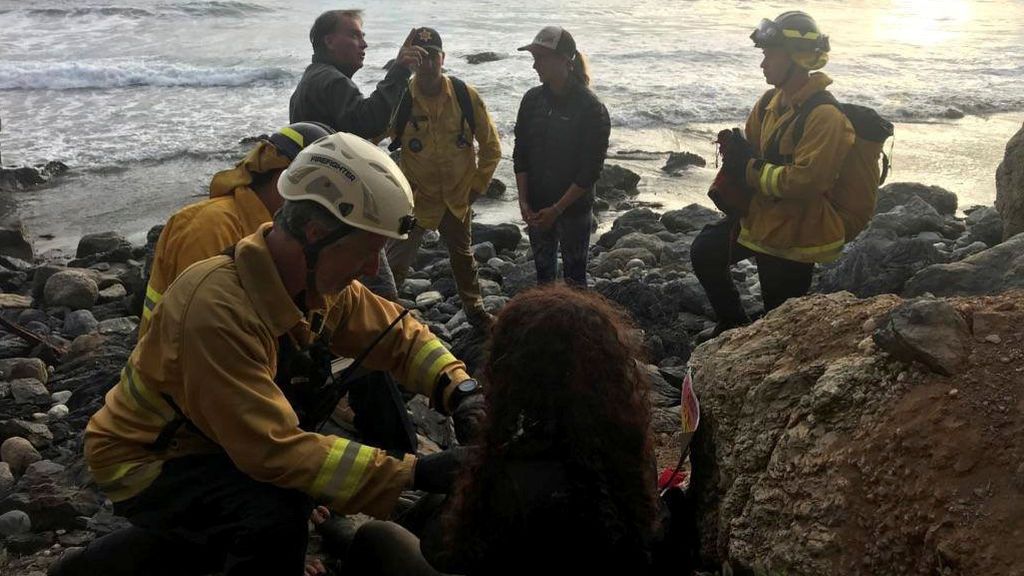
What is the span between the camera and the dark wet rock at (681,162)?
1353cm

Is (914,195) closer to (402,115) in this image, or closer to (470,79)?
(402,115)

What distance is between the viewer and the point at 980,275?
5734mm

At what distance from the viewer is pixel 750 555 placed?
279 centimetres

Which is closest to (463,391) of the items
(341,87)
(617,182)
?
(341,87)

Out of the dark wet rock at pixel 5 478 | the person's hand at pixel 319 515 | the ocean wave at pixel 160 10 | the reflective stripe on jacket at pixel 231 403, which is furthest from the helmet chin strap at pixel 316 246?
the ocean wave at pixel 160 10

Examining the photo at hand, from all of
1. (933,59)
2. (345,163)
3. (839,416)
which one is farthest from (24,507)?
(933,59)

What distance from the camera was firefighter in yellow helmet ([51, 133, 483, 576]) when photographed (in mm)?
2943

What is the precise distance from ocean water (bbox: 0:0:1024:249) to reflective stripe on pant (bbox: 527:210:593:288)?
426 centimetres

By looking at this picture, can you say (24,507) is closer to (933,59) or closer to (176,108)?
(176,108)

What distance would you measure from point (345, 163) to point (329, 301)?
0.53 meters

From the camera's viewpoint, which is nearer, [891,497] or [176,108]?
[891,497]

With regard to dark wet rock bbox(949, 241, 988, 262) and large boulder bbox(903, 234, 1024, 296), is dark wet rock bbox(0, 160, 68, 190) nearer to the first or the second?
dark wet rock bbox(949, 241, 988, 262)

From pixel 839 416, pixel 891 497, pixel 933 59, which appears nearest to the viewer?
pixel 891 497

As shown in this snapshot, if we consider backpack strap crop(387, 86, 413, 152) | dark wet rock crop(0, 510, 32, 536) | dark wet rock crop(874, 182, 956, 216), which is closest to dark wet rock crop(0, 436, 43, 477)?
dark wet rock crop(0, 510, 32, 536)
